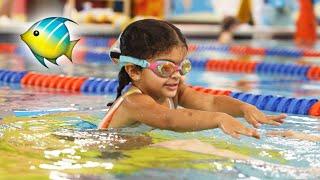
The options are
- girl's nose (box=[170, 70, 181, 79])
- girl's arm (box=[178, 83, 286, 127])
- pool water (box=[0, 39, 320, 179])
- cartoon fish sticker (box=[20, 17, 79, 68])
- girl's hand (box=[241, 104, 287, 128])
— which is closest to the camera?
pool water (box=[0, 39, 320, 179])

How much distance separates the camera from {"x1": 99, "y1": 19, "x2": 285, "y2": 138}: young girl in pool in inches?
121

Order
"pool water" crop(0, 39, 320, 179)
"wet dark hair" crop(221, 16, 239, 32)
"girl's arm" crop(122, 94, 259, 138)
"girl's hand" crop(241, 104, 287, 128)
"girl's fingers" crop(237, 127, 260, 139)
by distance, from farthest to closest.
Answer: "wet dark hair" crop(221, 16, 239, 32) < "girl's hand" crop(241, 104, 287, 128) < "girl's arm" crop(122, 94, 259, 138) < "girl's fingers" crop(237, 127, 260, 139) < "pool water" crop(0, 39, 320, 179)

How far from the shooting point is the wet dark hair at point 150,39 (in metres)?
3.15

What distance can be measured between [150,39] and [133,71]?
20cm

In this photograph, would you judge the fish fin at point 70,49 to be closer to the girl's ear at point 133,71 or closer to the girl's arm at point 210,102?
the girl's ear at point 133,71

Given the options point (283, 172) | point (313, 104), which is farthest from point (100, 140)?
point (313, 104)

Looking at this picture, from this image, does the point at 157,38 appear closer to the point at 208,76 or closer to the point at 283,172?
the point at 283,172

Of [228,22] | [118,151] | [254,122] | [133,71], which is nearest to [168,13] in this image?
[228,22]

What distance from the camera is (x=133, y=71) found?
10.7 feet

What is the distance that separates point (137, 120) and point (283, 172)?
33.7 inches

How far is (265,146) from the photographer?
3.22 meters

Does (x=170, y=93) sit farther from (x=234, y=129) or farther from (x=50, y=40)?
(x=50, y=40)

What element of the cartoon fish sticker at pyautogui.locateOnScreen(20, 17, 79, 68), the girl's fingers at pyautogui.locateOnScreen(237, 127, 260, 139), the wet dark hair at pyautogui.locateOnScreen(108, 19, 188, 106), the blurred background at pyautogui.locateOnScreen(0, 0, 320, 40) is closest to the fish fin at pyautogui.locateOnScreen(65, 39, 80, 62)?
the cartoon fish sticker at pyautogui.locateOnScreen(20, 17, 79, 68)

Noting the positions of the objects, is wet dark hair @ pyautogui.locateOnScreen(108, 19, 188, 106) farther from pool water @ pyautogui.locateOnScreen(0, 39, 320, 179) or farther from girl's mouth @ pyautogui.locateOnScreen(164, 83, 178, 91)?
pool water @ pyautogui.locateOnScreen(0, 39, 320, 179)
